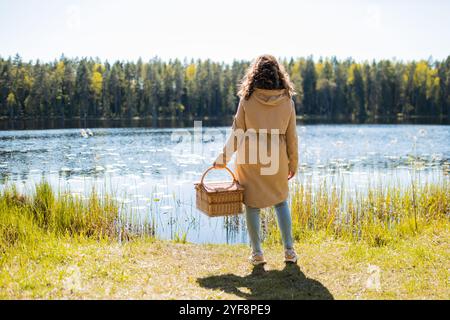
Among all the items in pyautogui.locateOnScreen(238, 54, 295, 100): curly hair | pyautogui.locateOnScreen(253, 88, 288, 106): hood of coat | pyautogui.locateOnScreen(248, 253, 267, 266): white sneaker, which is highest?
pyautogui.locateOnScreen(238, 54, 295, 100): curly hair

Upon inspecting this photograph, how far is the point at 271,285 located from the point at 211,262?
1136 millimetres

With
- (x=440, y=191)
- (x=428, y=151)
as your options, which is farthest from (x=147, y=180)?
(x=428, y=151)

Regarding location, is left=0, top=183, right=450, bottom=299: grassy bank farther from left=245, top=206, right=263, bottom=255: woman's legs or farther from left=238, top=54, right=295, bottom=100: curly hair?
Answer: left=238, top=54, right=295, bottom=100: curly hair

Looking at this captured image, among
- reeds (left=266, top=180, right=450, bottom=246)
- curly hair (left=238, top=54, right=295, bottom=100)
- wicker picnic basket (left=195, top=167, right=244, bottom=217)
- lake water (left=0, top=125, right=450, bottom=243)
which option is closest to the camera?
curly hair (left=238, top=54, right=295, bottom=100)

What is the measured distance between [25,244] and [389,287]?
445 cm

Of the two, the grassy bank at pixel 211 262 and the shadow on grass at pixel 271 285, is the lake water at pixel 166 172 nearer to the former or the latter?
the grassy bank at pixel 211 262

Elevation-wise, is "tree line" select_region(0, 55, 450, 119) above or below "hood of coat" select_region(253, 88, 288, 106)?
above

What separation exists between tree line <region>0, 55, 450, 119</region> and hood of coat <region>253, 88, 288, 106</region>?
6317 centimetres

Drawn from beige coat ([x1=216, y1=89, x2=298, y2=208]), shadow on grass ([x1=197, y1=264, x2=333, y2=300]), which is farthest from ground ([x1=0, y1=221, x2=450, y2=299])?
beige coat ([x1=216, y1=89, x2=298, y2=208])

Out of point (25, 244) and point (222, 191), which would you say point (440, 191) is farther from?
point (25, 244)

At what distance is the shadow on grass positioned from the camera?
415 centimetres

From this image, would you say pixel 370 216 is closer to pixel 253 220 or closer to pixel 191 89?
pixel 253 220

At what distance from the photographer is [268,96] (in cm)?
460

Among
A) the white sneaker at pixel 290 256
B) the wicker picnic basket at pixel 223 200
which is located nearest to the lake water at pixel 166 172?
the white sneaker at pixel 290 256
